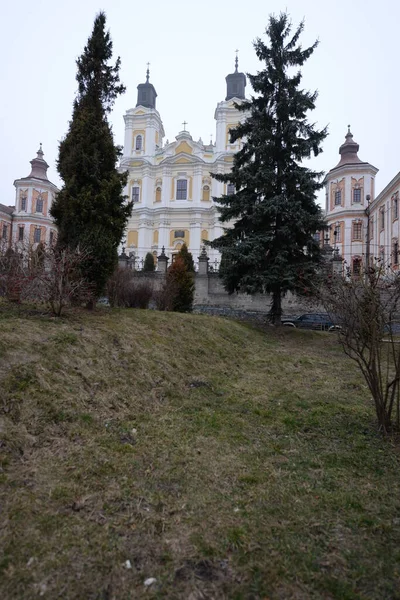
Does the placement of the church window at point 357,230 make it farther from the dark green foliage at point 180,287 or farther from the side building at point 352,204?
the dark green foliage at point 180,287

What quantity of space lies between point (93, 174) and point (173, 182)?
114ft

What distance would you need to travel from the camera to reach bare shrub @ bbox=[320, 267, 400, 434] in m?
4.43

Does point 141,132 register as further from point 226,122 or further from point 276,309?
point 276,309

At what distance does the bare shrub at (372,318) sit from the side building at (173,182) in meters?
34.2

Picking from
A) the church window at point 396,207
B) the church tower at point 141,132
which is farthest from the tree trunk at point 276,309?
the church tower at point 141,132

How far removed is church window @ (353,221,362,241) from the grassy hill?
32.1 metres

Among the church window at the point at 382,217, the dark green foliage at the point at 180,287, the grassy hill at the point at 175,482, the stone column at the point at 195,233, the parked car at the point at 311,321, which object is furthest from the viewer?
the stone column at the point at 195,233

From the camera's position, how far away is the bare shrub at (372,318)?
4.43 metres

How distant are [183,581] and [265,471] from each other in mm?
1531

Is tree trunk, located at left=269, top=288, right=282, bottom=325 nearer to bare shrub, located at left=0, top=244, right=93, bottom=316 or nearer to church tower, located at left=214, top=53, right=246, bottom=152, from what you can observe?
bare shrub, located at left=0, top=244, right=93, bottom=316

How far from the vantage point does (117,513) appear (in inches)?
108

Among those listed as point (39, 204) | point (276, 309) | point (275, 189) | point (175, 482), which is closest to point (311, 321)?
A: point (276, 309)

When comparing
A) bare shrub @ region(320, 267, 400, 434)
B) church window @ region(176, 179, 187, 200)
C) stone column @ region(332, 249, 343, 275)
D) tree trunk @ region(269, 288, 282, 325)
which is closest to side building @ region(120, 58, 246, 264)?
church window @ region(176, 179, 187, 200)

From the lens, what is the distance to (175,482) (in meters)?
3.20
